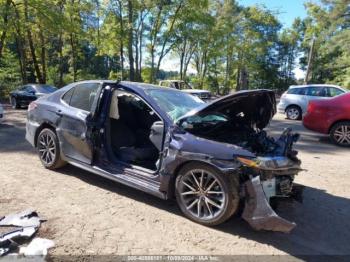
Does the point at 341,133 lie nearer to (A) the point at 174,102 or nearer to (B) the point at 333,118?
(B) the point at 333,118

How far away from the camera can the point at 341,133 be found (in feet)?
32.1

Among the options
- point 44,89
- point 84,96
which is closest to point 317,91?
point 84,96

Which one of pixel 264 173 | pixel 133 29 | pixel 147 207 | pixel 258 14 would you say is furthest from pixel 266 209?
pixel 258 14

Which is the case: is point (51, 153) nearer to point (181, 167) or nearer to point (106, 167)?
point (106, 167)

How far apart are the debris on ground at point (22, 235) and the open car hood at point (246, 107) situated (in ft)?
6.52

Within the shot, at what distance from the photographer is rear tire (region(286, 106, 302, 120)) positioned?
16.2 metres

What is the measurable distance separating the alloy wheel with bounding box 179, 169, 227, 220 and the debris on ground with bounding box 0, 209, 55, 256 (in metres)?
1.56

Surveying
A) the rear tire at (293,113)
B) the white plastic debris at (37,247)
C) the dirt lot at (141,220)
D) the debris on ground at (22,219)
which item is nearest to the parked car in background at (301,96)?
the rear tire at (293,113)

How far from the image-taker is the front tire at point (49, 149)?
5953 mm

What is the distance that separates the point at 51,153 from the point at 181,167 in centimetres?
274

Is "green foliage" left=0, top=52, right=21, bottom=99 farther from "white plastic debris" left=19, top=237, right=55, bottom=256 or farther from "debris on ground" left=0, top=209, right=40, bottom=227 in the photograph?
"white plastic debris" left=19, top=237, right=55, bottom=256

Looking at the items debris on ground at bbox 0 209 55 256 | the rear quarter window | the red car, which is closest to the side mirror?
debris on ground at bbox 0 209 55 256

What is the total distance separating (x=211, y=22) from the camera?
31031 mm

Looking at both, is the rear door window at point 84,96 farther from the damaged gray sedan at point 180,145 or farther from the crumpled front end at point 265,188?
the crumpled front end at point 265,188
